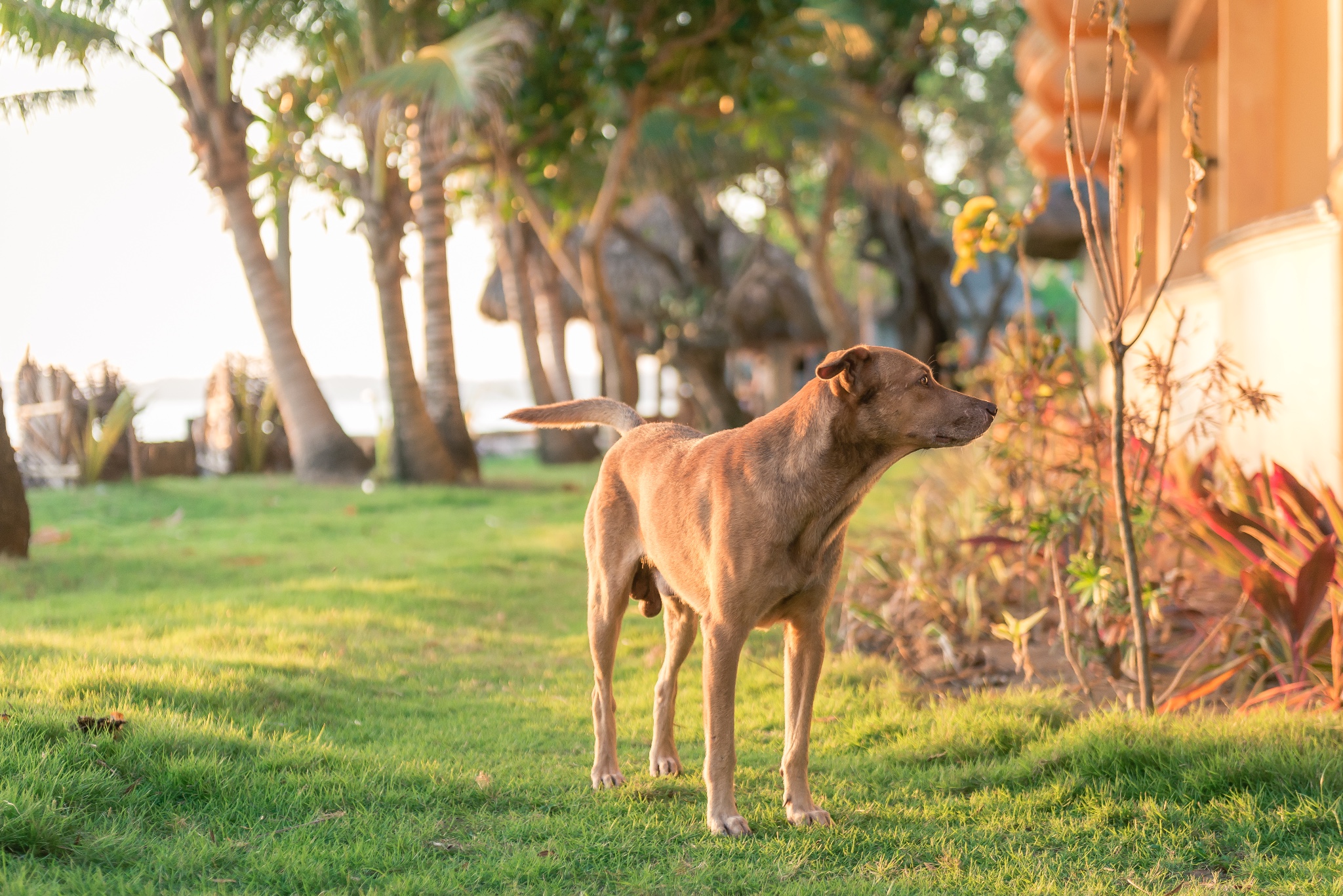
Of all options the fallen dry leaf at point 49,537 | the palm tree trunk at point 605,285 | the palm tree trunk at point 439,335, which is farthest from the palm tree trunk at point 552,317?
the fallen dry leaf at point 49,537

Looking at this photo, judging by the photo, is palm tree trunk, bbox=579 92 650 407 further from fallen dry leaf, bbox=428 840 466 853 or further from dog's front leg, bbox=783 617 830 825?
fallen dry leaf, bbox=428 840 466 853

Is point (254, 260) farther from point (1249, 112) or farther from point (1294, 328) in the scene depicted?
point (1294, 328)

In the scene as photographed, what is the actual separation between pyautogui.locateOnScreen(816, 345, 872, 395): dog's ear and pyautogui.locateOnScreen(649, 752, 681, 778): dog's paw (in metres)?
Result: 1.73

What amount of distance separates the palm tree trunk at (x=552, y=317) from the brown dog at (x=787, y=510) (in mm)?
17609

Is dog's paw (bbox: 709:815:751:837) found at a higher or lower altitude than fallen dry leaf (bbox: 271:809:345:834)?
lower

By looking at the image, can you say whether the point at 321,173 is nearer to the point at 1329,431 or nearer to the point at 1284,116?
the point at 1284,116

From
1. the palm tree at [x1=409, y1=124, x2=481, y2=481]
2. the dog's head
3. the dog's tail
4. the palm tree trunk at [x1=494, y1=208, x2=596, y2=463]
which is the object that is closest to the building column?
the dog's tail

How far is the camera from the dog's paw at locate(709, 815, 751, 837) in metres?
3.77

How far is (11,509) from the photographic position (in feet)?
27.3

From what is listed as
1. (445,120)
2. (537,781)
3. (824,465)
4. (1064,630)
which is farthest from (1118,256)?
(445,120)

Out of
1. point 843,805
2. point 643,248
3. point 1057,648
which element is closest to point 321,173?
point 643,248

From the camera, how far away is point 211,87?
1429 cm

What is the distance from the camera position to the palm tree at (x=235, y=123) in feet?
41.9

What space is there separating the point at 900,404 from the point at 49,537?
927 centimetres
